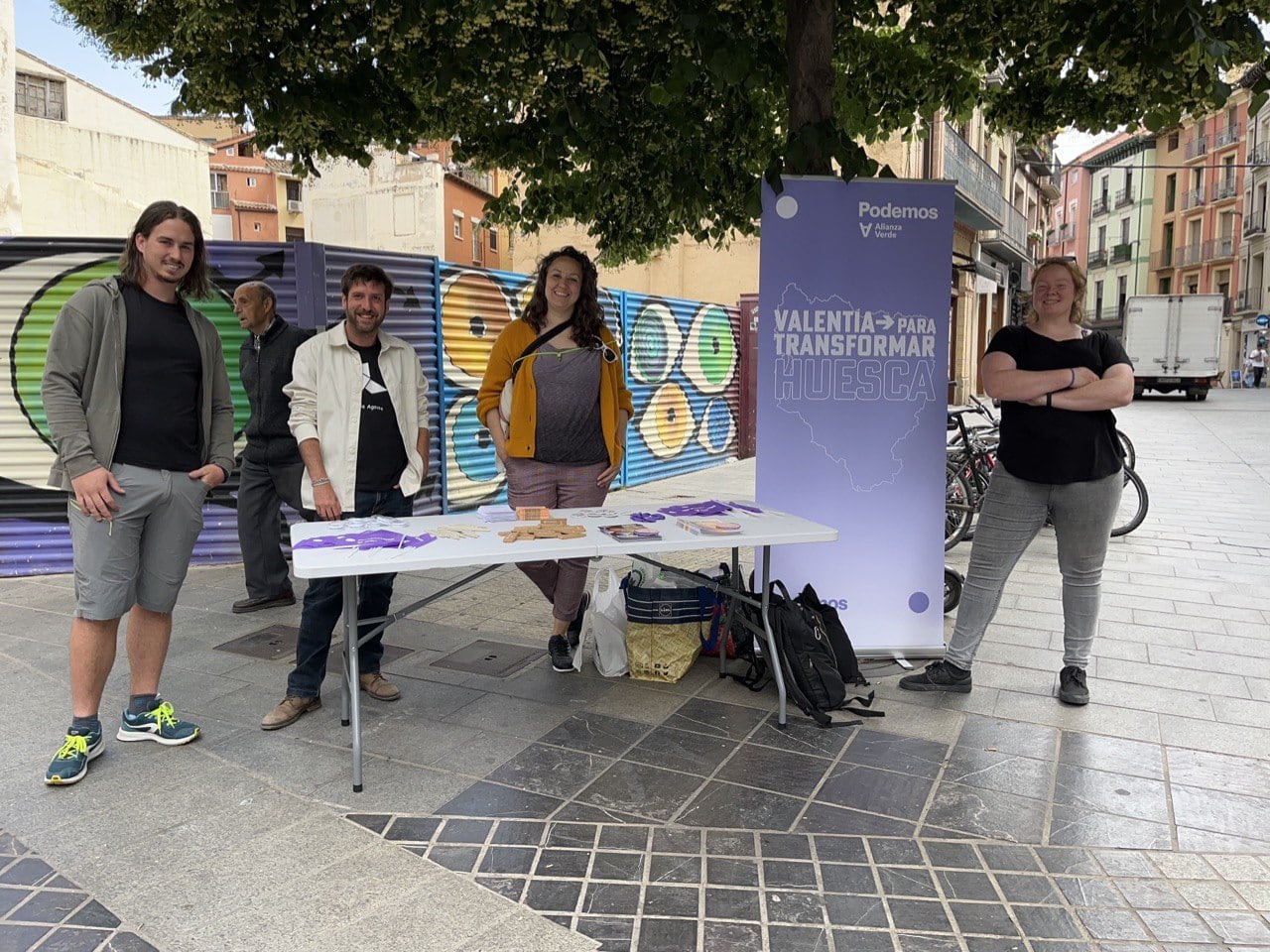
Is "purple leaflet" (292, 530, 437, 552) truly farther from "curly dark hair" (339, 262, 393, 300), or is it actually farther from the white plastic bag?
the white plastic bag

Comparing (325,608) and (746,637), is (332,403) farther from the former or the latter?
(746,637)

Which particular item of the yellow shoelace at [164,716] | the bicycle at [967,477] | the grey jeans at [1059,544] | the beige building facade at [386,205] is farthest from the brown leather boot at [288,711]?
the beige building facade at [386,205]

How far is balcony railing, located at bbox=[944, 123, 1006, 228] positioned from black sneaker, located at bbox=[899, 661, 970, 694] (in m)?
17.4

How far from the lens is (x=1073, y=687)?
426 cm

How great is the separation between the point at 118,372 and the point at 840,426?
3.11m

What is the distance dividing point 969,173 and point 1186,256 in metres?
38.4

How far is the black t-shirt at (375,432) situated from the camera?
4.06 metres

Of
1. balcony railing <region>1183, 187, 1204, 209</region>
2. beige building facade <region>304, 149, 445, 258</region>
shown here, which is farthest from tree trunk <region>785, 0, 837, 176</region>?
balcony railing <region>1183, 187, 1204, 209</region>

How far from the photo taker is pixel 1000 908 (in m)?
2.66

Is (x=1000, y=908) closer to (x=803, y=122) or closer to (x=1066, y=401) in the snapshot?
(x=1066, y=401)

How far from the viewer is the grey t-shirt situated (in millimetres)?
4461

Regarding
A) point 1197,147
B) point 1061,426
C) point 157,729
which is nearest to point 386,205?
point 157,729

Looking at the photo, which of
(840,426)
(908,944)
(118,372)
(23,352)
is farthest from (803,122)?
(23,352)

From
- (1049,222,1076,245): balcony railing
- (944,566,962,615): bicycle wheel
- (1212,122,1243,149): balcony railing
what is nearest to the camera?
(944,566,962,615): bicycle wheel
